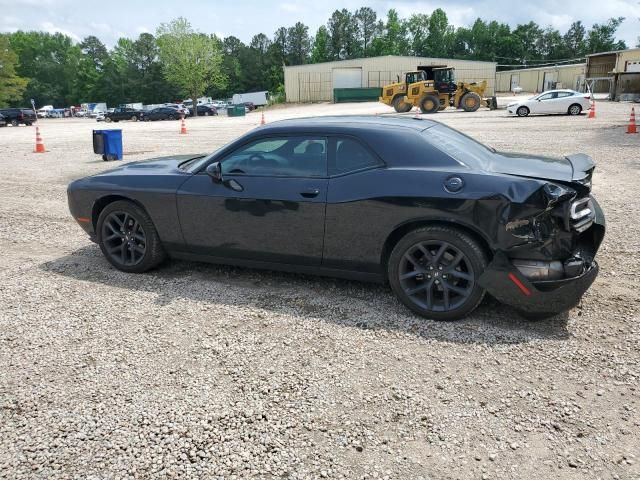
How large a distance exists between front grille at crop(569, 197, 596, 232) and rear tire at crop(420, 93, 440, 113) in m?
27.6

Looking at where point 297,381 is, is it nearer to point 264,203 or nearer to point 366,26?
point 264,203

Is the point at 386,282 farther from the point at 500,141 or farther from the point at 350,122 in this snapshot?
the point at 500,141

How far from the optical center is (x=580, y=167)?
396cm

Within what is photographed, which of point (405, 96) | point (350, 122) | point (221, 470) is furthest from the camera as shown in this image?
point (405, 96)

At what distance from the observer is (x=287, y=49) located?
423 feet

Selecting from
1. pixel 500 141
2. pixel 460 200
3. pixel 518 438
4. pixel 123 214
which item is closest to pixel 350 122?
pixel 460 200

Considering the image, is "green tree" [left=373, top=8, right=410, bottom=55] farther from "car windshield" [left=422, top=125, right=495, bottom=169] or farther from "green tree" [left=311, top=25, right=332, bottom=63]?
"car windshield" [left=422, top=125, right=495, bottom=169]

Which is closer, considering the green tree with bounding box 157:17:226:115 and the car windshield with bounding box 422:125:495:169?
the car windshield with bounding box 422:125:495:169

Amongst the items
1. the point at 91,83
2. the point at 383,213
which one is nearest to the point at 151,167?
the point at 383,213

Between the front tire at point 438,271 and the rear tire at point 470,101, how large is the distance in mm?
29688

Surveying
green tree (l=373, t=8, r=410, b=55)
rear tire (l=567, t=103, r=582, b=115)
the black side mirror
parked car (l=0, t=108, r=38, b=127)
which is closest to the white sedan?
rear tire (l=567, t=103, r=582, b=115)

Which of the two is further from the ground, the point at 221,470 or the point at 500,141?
the point at 500,141

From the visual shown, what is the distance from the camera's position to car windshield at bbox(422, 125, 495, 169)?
12.6ft

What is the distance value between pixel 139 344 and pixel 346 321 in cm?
152
